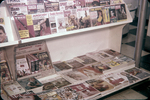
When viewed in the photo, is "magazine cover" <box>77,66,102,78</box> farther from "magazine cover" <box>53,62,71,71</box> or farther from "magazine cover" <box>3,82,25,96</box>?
"magazine cover" <box>3,82,25,96</box>

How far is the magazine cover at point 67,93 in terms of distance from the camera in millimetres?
1555

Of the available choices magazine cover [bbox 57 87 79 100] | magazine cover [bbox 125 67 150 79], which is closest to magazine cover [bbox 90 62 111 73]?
magazine cover [bbox 125 67 150 79]

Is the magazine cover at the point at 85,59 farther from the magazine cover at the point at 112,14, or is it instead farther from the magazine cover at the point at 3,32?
the magazine cover at the point at 3,32

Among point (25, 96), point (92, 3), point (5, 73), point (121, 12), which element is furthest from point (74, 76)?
point (121, 12)

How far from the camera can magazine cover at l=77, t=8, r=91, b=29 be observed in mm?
1751

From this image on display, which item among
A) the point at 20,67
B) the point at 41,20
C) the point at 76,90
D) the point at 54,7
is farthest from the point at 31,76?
the point at 54,7

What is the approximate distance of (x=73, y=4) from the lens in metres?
1.75

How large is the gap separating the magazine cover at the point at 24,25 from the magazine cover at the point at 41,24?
0.12 feet

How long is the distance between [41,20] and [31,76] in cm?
59

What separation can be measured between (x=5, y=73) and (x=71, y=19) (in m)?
0.85

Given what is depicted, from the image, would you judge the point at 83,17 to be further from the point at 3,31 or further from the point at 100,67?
the point at 3,31

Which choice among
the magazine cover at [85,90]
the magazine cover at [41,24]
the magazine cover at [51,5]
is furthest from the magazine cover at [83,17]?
the magazine cover at [85,90]

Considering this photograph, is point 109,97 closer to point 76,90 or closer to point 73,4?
point 76,90

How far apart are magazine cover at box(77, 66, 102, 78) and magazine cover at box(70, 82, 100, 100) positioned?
0.56 ft
